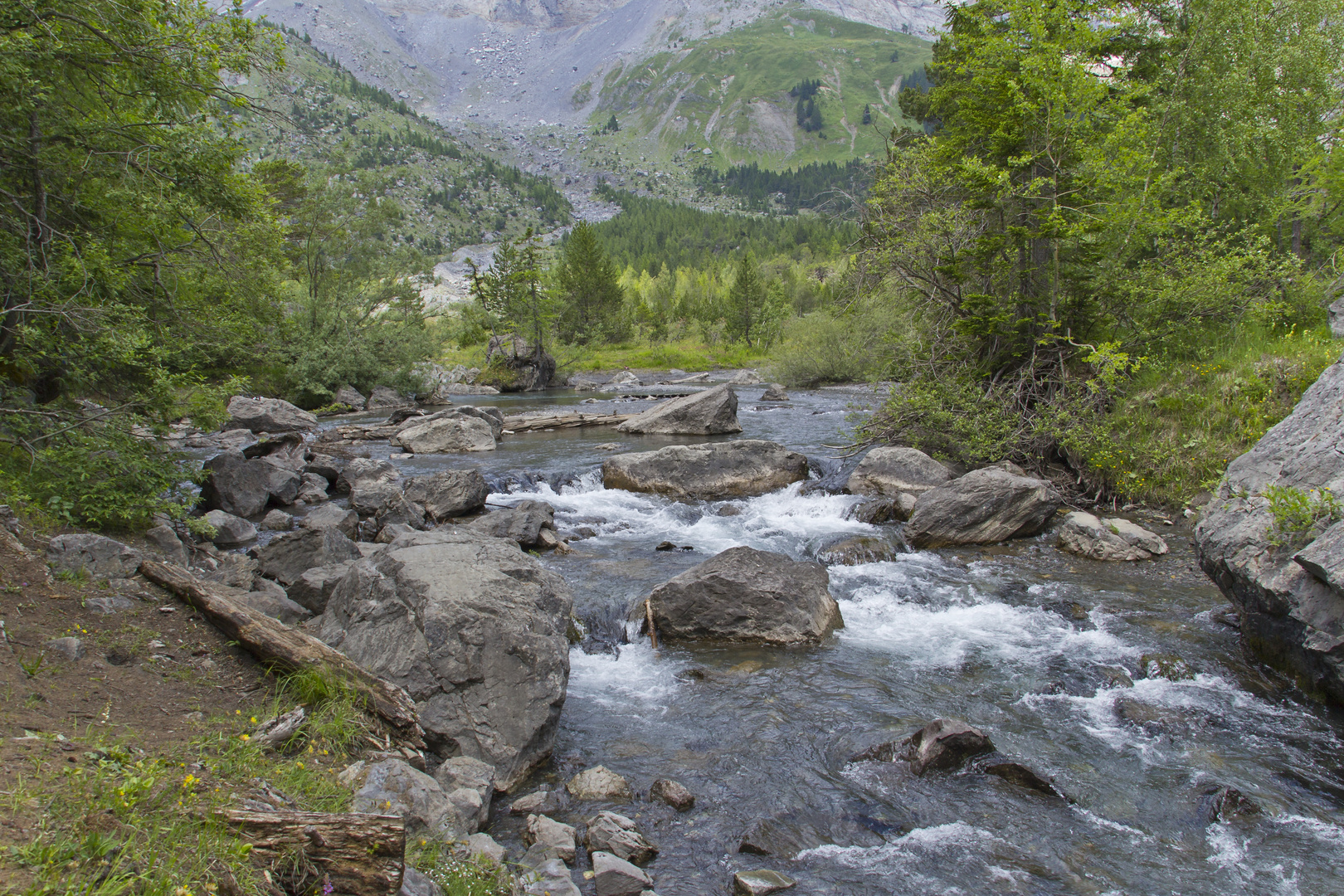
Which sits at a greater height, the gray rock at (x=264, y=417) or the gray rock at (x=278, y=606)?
the gray rock at (x=278, y=606)

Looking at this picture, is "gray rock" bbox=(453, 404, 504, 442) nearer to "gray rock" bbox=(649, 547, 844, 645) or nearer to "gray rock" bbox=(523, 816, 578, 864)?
"gray rock" bbox=(649, 547, 844, 645)

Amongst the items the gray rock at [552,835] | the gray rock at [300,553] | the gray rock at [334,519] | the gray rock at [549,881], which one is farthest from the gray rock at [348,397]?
the gray rock at [549,881]

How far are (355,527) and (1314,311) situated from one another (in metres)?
20.0

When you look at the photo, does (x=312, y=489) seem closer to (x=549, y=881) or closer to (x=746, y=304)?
→ (x=549, y=881)

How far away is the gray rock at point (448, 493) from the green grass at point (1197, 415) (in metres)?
13.2

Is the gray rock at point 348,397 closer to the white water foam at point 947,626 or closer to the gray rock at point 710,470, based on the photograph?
the gray rock at point 710,470

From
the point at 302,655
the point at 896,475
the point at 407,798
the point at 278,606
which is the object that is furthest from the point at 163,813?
the point at 896,475

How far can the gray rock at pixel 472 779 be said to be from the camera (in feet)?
17.6

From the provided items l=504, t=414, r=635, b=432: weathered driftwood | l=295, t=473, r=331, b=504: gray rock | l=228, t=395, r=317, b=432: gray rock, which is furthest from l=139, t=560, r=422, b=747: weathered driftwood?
l=228, t=395, r=317, b=432: gray rock

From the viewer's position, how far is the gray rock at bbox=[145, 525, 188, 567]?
9078mm

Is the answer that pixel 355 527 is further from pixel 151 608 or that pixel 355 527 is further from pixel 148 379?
pixel 151 608

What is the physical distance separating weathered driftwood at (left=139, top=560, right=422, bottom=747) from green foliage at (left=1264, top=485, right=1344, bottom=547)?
913cm

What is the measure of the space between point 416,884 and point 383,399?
3387 centimetres

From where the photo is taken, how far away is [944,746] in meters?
6.46
